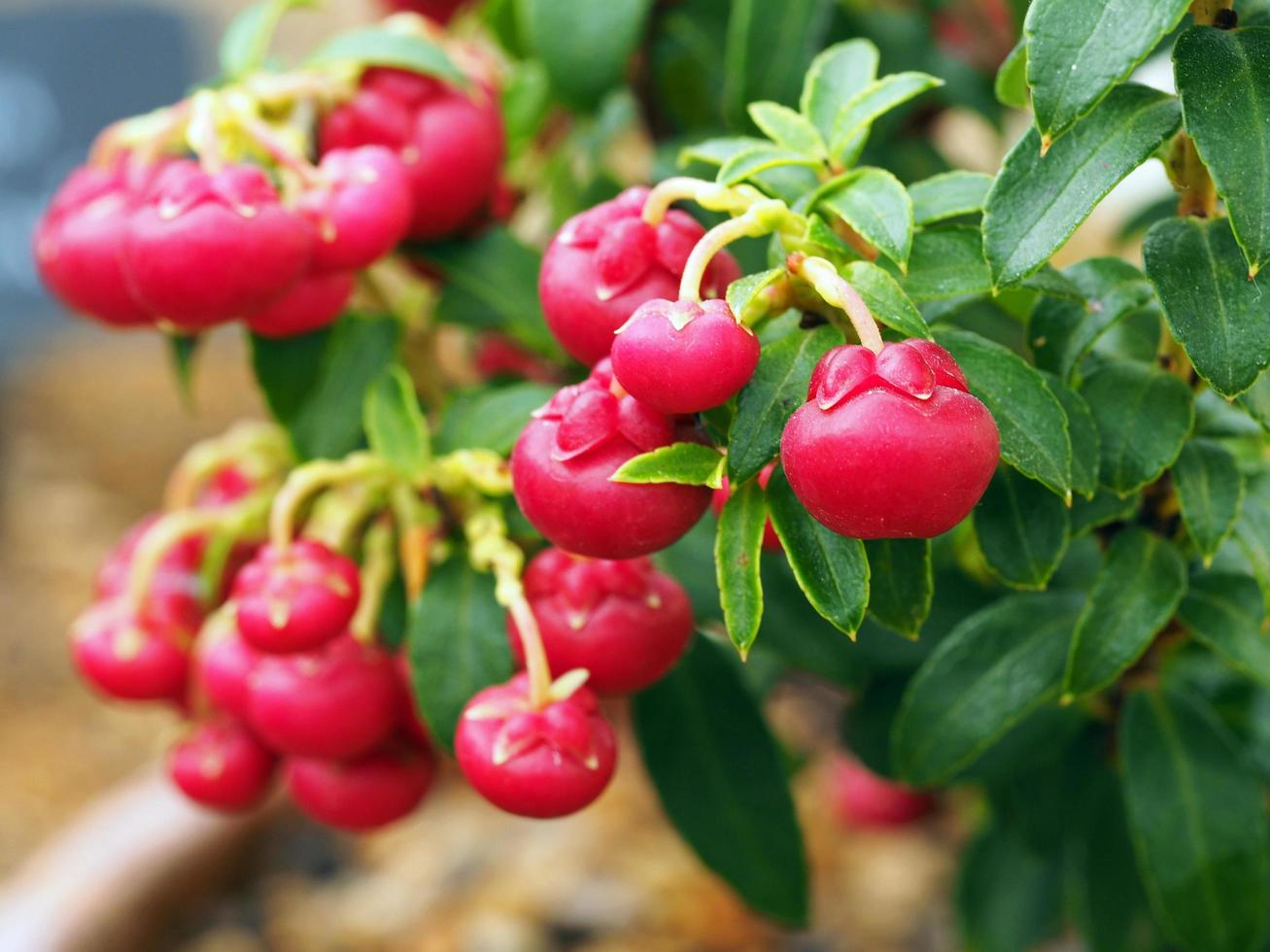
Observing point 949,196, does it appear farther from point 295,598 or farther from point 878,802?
point 878,802

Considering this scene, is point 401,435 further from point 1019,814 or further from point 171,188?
point 1019,814

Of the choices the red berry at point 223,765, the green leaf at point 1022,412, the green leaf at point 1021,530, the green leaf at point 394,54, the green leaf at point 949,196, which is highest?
the green leaf at point 394,54

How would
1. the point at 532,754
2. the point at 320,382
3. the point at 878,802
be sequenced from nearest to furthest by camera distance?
the point at 532,754 < the point at 320,382 < the point at 878,802

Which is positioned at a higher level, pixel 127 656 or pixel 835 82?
pixel 835 82

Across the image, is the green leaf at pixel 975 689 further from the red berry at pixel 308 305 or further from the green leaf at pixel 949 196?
the red berry at pixel 308 305

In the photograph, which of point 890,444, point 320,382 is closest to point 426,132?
point 320,382

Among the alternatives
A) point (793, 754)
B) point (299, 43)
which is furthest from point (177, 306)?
point (299, 43)

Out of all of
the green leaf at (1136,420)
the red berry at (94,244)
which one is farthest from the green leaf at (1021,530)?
the red berry at (94,244)
